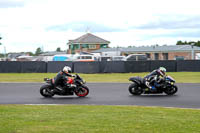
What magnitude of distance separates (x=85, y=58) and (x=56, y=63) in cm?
1303

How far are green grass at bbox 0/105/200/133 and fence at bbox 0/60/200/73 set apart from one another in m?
24.2

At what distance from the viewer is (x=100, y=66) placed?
3559cm

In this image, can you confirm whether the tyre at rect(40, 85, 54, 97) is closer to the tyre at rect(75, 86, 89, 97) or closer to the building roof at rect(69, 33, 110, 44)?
the tyre at rect(75, 86, 89, 97)

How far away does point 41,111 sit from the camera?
436 inches

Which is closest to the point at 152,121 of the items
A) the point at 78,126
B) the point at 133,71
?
the point at 78,126

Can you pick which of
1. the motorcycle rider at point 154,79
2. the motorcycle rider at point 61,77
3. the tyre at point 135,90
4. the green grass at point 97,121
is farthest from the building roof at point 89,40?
the green grass at point 97,121

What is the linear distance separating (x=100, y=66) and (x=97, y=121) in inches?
1046

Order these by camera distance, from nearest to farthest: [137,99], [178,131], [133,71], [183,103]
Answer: [178,131]
[183,103]
[137,99]
[133,71]

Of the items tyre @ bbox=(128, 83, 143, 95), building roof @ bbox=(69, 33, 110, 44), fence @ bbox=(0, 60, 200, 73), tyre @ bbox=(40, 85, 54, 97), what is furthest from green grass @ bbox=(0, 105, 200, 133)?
building roof @ bbox=(69, 33, 110, 44)

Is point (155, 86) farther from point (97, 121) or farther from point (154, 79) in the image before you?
point (97, 121)

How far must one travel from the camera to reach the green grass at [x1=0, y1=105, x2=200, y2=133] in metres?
7.97

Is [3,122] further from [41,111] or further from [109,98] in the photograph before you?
[109,98]

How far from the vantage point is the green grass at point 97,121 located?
797 cm

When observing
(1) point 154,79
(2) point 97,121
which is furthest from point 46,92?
(2) point 97,121
